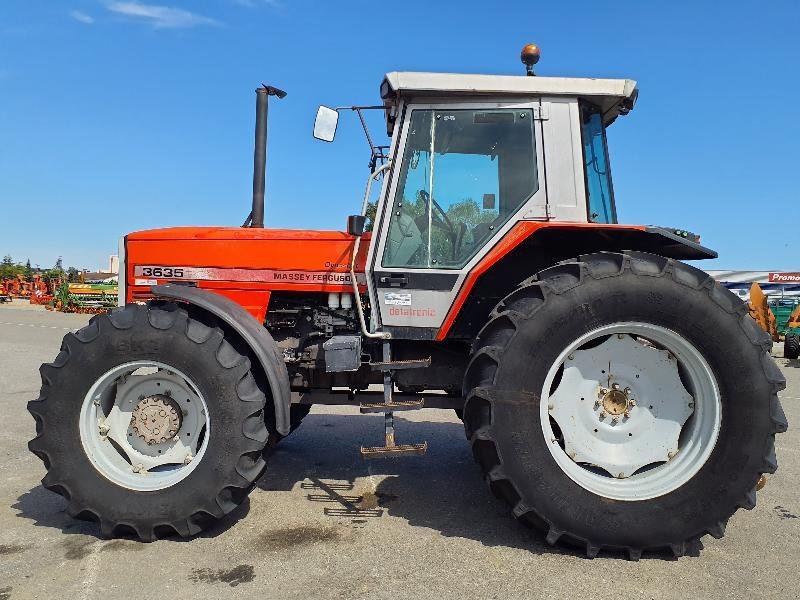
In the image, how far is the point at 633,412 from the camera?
10.2ft

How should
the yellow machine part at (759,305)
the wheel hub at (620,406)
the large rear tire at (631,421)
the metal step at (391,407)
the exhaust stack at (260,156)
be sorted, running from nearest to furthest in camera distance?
the large rear tire at (631,421), the wheel hub at (620,406), the metal step at (391,407), the exhaust stack at (260,156), the yellow machine part at (759,305)

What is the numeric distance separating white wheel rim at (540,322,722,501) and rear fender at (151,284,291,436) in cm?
143

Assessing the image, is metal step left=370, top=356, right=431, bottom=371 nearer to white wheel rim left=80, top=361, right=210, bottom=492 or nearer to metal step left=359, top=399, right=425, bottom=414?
metal step left=359, top=399, right=425, bottom=414

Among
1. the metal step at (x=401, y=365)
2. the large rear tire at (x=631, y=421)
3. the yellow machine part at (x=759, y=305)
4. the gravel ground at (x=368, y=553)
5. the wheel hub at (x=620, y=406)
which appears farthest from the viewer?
the yellow machine part at (x=759, y=305)

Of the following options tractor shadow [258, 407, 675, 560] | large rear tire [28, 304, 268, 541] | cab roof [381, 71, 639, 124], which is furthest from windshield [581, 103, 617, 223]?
large rear tire [28, 304, 268, 541]

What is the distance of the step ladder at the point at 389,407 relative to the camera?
3186 mm

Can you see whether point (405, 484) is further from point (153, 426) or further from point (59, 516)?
point (59, 516)

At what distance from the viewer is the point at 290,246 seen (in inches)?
148

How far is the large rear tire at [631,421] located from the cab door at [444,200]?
522mm

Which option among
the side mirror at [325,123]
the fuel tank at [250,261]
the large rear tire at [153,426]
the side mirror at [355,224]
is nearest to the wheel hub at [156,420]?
the large rear tire at [153,426]

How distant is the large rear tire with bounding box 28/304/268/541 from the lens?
3.02 meters

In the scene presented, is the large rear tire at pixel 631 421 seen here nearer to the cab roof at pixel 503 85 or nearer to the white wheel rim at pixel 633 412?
the white wheel rim at pixel 633 412

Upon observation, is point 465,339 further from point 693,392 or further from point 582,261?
point 693,392

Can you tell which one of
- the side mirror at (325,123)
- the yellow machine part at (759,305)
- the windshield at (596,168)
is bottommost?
the yellow machine part at (759,305)
